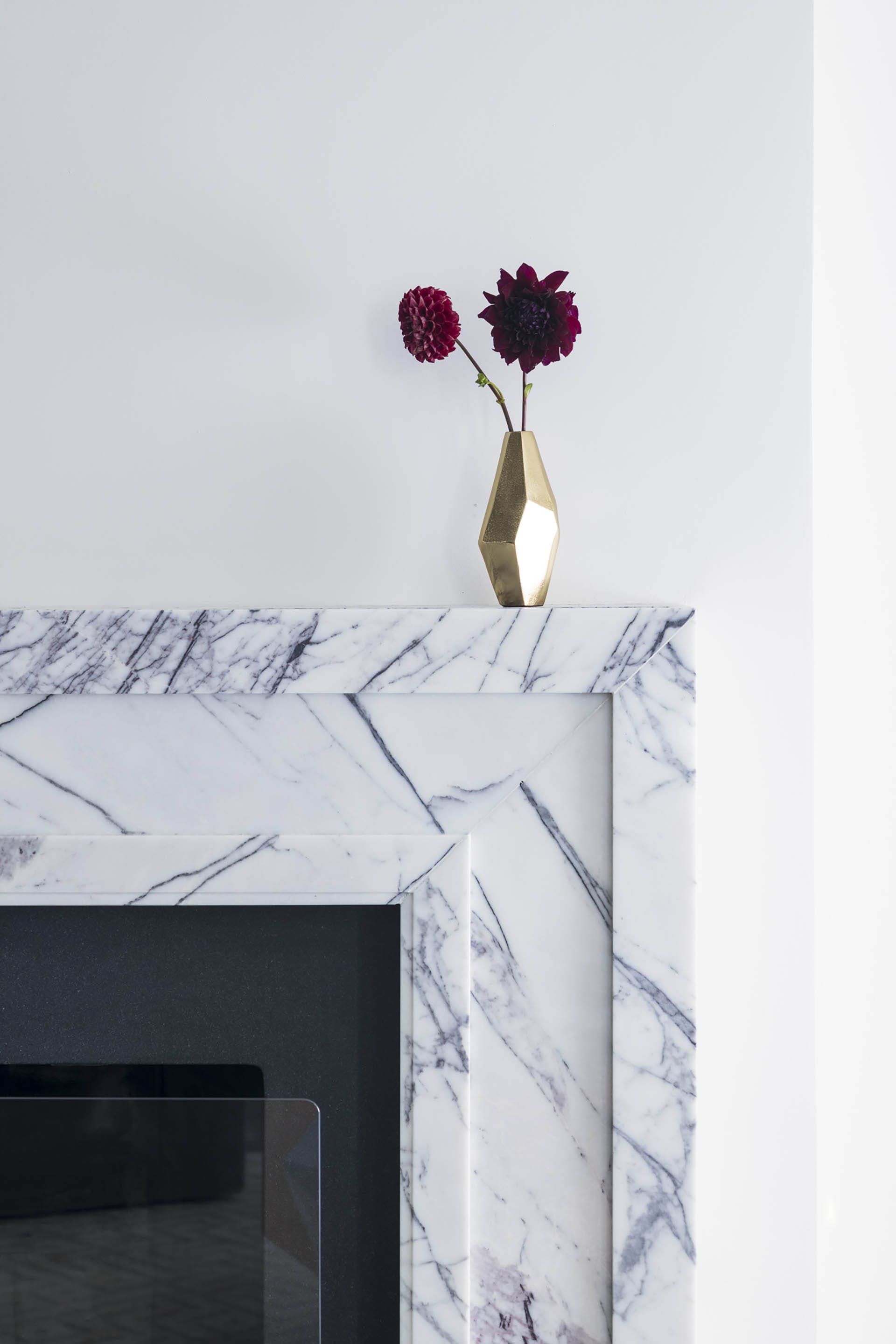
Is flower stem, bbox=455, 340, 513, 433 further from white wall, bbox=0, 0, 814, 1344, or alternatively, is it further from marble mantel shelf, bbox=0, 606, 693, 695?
marble mantel shelf, bbox=0, 606, 693, 695

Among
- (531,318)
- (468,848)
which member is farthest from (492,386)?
(468,848)

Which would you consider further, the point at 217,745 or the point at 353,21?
the point at 353,21

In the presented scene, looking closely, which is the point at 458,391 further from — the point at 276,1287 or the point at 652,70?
the point at 276,1287

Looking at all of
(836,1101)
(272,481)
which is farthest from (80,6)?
(836,1101)

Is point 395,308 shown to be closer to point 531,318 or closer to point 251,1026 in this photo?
point 531,318

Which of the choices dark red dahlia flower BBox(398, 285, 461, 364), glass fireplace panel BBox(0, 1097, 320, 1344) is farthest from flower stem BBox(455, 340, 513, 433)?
glass fireplace panel BBox(0, 1097, 320, 1344)

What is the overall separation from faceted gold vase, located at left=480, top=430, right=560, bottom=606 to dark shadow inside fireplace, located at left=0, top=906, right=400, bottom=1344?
318 mm

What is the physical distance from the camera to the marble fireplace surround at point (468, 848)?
0.79m

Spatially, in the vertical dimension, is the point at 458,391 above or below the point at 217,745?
above

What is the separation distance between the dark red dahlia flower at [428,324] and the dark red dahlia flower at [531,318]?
0.13ft

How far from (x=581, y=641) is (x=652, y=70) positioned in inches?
23.2

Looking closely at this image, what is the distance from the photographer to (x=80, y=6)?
0.94m

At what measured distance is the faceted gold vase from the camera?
0.81 metres

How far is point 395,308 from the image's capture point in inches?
Result: 36.7
